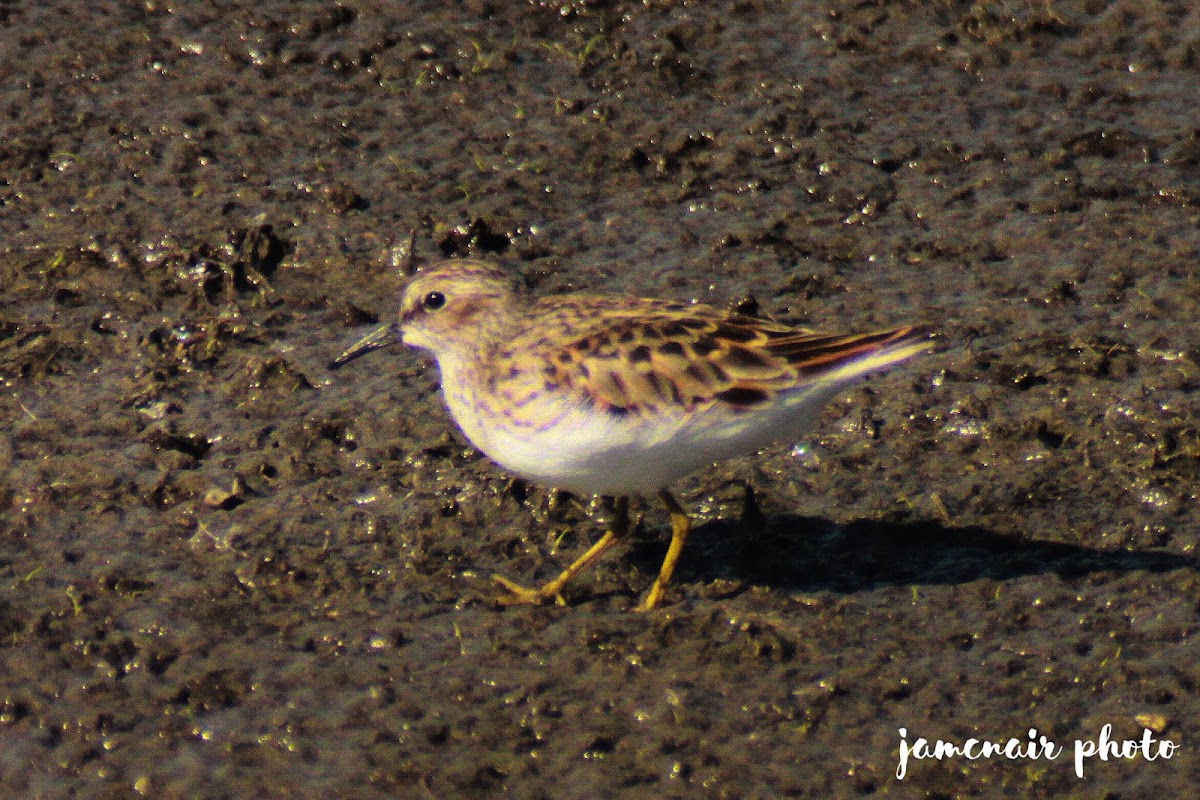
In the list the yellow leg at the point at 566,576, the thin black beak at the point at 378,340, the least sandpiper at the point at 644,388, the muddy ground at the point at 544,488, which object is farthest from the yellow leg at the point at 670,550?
the thin black beak at the point at 378,340

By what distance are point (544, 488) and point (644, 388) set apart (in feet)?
4.33

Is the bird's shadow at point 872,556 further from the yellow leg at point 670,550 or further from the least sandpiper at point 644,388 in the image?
the least sandpiper at point 644,388

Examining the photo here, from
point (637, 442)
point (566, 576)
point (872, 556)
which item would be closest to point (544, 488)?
point (566, 576)

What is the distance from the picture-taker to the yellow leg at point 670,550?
666 centimetres

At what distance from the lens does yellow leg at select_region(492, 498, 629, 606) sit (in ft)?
21.8

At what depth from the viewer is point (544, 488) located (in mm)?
7340

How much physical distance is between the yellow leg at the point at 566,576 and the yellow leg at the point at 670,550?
10.2 inches

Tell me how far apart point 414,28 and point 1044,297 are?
15.3 feet

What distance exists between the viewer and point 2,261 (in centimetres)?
881

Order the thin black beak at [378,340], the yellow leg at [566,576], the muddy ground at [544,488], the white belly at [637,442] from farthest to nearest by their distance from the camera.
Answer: the thin black beak at [378,340], the yellow leg at [566,576], the white belly at [637,442], the muddy ground at [544,488]

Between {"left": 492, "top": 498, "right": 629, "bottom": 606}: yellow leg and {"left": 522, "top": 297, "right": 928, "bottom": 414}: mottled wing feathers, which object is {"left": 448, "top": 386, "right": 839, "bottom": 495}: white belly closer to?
{"left": 522, "top": 297, "right": 928, "bottom": 414}: mottled wing feathers

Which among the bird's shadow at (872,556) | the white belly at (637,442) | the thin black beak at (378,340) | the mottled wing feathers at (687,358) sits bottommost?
the bird's shadow at (872,556)

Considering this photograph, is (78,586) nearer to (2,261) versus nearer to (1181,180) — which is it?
(2,261)

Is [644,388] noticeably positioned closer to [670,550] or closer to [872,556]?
→ [670,550]
